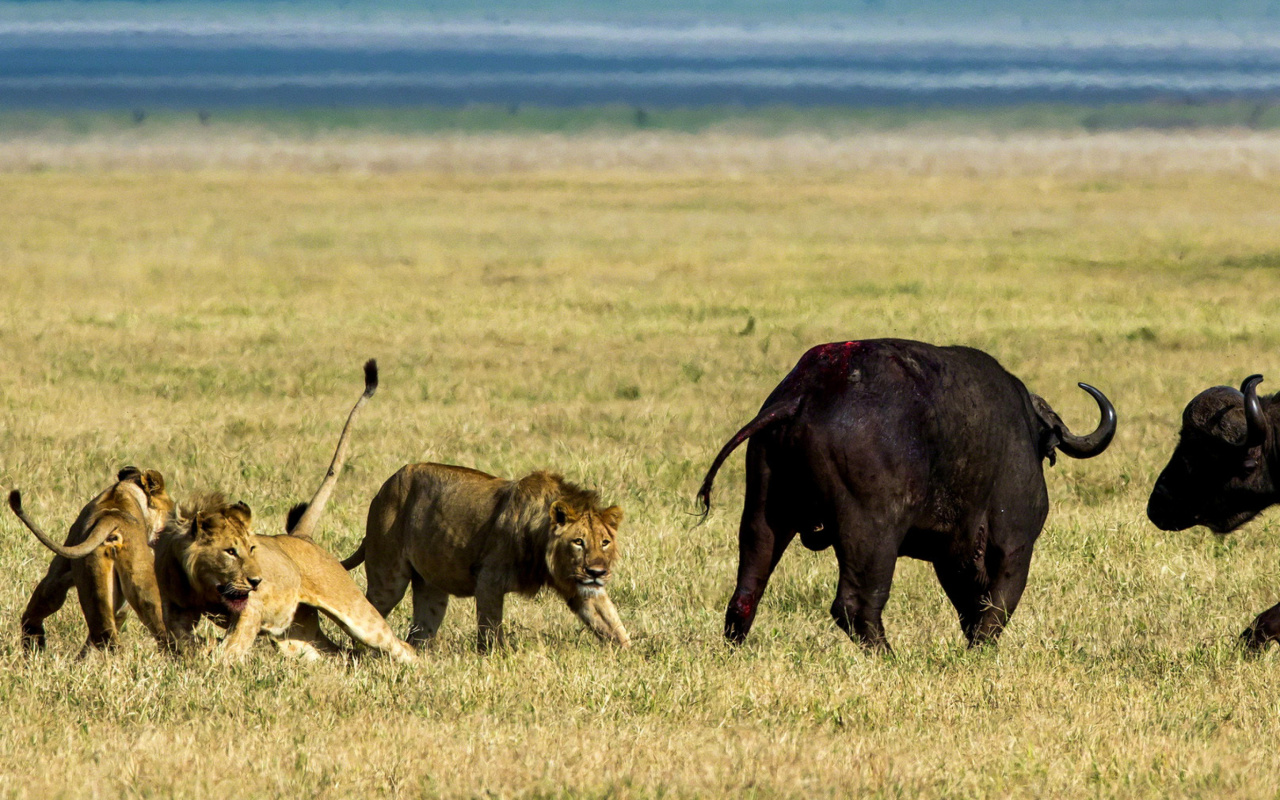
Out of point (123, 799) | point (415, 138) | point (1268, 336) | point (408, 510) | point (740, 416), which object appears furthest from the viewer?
point (415, 138)

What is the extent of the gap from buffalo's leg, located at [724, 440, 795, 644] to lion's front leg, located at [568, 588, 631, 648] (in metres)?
0.46

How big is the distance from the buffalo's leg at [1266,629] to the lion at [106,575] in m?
4.32

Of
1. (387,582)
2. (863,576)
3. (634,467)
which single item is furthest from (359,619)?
(634,467)

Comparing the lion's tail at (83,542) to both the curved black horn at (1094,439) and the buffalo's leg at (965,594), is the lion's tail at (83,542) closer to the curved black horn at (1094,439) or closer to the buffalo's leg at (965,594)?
the buffalo's leg at (965,594)

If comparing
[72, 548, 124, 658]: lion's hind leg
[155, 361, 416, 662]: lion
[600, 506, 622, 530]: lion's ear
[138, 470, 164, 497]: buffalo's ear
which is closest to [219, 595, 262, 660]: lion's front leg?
[155, 361, 416, 662]: lion

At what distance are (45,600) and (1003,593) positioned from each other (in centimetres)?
384

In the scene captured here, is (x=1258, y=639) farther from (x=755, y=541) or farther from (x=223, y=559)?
(x=223, y=559)

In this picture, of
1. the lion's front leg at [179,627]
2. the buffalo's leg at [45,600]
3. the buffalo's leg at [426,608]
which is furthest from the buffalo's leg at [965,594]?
the buffalo's leg at [45,600]

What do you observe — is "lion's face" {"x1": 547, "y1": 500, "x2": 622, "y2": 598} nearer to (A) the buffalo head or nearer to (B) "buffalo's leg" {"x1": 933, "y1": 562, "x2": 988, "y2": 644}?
(B) "buffalo's leg" {"x1": 933, "y1": 562, "x2": 988, "y2": 644}

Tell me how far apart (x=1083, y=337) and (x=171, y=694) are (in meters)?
13.9

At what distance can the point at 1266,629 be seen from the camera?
25.4 ft

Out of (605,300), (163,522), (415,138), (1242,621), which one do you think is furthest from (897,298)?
(415,138)

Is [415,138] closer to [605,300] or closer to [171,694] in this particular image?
[605,300]

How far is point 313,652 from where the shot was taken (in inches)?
302
